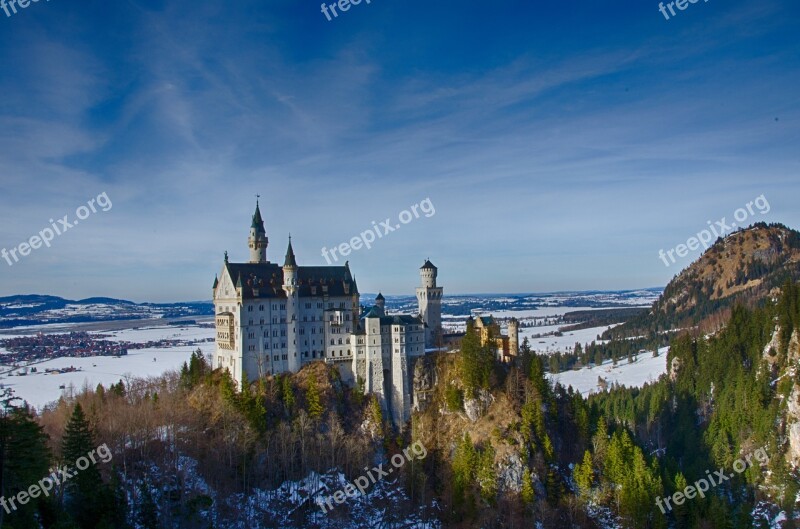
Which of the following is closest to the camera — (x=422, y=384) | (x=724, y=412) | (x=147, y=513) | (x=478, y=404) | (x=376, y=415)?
(x=147, y=513)

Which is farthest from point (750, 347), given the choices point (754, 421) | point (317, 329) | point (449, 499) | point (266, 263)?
point (266, 263)

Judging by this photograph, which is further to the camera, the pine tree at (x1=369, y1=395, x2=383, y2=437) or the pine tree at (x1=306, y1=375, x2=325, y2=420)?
the pine tree at (x1=369, y1=395, x2=383, y2=437)

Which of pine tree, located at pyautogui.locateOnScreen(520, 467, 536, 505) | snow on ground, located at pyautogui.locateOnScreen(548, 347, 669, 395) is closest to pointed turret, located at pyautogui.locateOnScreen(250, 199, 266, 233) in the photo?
pine tree, located at pyautogui.locateOnScreen(520, 467, 536, 505)

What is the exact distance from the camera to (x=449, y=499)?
84.9 meters

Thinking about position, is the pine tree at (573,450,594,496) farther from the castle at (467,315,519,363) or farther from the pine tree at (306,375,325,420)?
the pine tree at (306,375,325,420)

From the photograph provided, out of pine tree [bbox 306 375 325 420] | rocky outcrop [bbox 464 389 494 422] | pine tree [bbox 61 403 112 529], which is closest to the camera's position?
pine tree [bbox 61 403 112 529]
